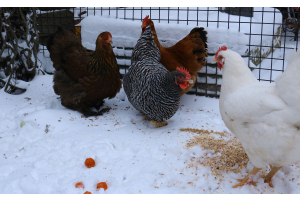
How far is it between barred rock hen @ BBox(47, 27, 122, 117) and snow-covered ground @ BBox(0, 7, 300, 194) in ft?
0.75

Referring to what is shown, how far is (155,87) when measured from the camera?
134 inches

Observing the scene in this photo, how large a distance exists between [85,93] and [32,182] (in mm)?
1668

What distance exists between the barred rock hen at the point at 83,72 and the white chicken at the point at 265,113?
1.80 m

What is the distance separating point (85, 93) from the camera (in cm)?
387

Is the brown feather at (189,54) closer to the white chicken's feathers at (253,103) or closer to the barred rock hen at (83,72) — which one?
the barred rock hen at (83,72)

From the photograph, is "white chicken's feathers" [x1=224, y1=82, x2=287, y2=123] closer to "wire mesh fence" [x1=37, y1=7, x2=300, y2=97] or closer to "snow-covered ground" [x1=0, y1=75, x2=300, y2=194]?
"snow-covered ground" [x1=0, y1=75, x2=300, y2=194]

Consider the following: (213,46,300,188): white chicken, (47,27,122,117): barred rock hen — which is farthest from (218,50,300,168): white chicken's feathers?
(47,27,122,117): barred rock hen

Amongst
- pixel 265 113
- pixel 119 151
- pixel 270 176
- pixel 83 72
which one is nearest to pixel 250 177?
pixel 270 176

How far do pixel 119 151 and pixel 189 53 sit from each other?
1.72 m

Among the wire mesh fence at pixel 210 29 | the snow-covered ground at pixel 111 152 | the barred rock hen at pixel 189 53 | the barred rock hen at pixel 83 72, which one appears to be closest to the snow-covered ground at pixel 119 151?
the snow-covered ground at pixel 111 152

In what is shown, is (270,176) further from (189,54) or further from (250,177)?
(189,54)

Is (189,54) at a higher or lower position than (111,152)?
higher

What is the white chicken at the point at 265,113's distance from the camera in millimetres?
2055

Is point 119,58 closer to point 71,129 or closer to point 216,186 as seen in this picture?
point 71,129
